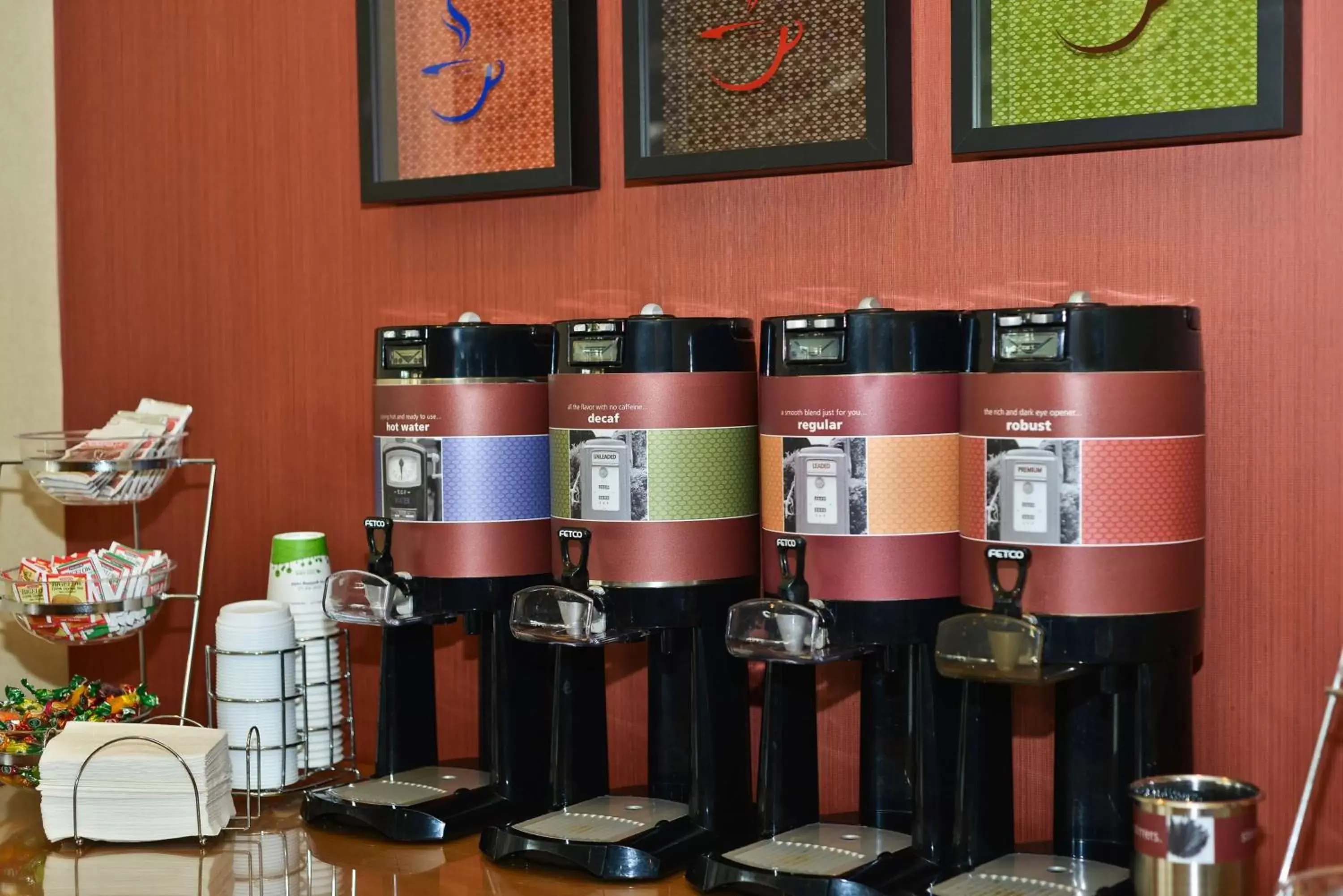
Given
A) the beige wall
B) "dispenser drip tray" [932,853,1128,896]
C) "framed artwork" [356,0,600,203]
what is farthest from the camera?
the beige wall

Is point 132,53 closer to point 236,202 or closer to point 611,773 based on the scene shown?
point 236,202

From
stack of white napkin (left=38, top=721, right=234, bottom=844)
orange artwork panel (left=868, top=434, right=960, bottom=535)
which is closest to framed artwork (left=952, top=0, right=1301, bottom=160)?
orange artwork panel (left=868, top=434, right=960, bottom=535)

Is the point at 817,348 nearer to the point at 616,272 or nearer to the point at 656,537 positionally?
the point at 656,537

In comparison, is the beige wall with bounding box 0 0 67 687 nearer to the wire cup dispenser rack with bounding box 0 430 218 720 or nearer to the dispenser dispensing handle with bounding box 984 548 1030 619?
the wire cup dispenser rack with bounding box 0 430 218 720

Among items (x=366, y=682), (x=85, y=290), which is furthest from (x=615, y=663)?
(x=85, y=290)

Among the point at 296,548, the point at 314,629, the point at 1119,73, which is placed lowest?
the point at 314,629

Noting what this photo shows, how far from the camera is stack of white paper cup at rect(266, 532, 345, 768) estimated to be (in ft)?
7.03

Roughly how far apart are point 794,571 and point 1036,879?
367 millimetres

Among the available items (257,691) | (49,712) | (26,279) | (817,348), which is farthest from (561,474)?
(26,279)

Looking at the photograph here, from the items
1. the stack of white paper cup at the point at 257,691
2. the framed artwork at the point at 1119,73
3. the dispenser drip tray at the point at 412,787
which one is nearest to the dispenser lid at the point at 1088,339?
the framed artwork at the point at 1119,73

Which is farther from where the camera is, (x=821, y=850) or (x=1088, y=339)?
(x=821, y=850)

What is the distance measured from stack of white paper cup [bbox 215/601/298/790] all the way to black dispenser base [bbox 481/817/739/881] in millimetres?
398

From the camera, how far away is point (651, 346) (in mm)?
1699

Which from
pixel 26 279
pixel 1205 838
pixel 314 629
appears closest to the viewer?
pixel 1205 838
